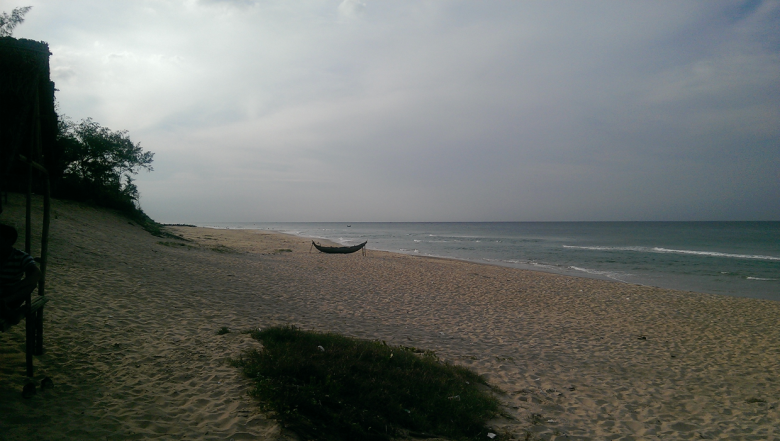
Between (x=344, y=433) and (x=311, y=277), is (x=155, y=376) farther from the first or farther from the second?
(x=311, y=277)

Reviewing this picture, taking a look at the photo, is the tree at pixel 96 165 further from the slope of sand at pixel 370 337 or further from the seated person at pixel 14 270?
the seated person at pixel 14 270

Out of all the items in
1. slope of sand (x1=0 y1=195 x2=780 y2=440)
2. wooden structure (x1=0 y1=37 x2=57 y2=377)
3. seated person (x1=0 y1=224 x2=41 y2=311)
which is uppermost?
wooden structure (x1=0 y1=37 x2=57 y2=377)

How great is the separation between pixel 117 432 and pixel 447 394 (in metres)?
3.58

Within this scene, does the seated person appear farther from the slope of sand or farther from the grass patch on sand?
the grass patch on sand

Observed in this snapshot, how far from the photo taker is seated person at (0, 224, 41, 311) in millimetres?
3945

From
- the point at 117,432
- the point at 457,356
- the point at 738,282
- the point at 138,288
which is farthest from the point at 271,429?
the point at 738,282

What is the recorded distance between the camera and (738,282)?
20281 millimetres

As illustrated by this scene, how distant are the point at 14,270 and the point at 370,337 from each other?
5.58 m

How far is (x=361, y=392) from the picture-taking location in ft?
15.4

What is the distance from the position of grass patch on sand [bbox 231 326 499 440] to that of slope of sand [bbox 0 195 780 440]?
0.27 meters

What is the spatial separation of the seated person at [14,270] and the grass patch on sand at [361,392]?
7.83 feet

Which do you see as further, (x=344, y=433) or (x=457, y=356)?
(x=457, y=356)

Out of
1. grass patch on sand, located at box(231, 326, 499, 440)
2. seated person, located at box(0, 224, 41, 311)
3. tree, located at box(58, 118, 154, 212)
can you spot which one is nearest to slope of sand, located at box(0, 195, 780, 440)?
grass patch on sand, located at box(231, 326, 499, 440)

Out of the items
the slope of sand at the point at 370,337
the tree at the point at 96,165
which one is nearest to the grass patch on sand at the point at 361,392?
the slope of sand at the point at 370,337
